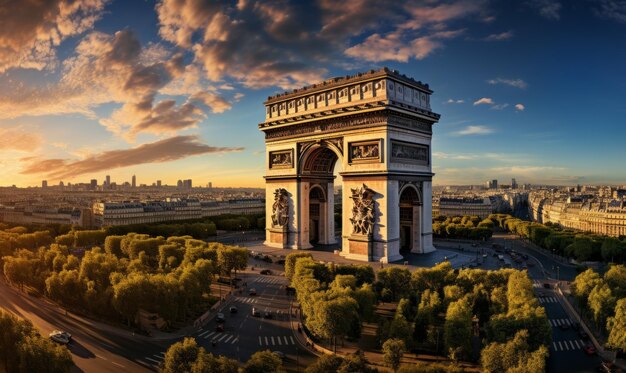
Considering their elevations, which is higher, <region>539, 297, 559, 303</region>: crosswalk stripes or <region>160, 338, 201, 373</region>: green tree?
<region>160, 338, 201, 373</region>: green tree

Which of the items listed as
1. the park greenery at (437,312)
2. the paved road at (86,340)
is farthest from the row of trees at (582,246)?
the paved road at (86,340)

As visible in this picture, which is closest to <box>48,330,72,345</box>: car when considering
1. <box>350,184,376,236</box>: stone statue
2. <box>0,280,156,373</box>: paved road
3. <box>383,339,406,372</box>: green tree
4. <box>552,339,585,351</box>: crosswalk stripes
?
<box>0,280,156,373</box>: paved road

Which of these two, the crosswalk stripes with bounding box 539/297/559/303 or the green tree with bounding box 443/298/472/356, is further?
the crosswalk stripes with bounding box 539/297/559/303

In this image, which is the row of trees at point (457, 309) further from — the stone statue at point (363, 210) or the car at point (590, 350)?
the stone statue at point (363, 210)

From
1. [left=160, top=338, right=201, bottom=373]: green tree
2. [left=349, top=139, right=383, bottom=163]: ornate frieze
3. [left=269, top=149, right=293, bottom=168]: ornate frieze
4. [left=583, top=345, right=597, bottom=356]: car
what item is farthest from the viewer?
[left=269, top=149, right=293, bottom=168]: ornate frieze

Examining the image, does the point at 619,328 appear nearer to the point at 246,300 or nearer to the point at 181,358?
the point at 181,358

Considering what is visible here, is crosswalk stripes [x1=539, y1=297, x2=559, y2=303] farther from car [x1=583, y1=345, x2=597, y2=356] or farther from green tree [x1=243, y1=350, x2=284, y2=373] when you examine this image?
green tree [x1=243, y1=350, x2=284, y2=373]
